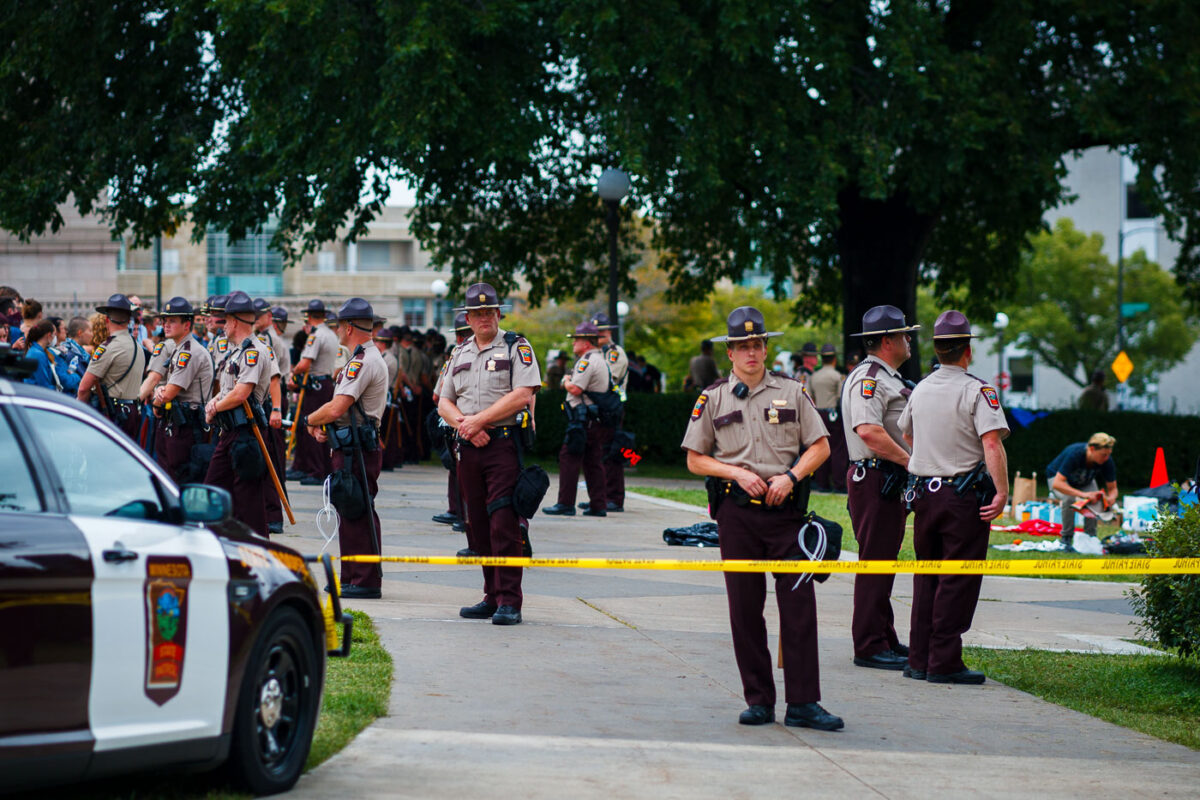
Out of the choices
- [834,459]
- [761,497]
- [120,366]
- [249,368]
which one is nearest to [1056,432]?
[834,459]

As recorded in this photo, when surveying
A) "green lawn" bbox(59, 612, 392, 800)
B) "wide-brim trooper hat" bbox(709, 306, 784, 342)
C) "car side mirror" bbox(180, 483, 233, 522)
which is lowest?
"green lawn" bbox(59, 612, 392, 800)

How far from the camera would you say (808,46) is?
20469mm

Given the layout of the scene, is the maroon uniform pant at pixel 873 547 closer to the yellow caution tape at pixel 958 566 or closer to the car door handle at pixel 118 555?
the yellow caution tape at pixel 958 566

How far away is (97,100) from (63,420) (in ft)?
66.0

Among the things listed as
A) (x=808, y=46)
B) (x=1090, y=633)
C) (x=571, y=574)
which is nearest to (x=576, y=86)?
(x=808, y=46)

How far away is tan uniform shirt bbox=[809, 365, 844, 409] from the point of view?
2062cm

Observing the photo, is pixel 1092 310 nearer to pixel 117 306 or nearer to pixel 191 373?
pixel 117 306

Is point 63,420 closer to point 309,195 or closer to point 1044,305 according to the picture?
point 309,195

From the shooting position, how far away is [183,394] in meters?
12.1

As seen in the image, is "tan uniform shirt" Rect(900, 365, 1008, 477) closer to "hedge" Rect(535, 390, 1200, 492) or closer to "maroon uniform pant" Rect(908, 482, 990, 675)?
"maroon uniform pant" Rect(908, 482, 990, 675)

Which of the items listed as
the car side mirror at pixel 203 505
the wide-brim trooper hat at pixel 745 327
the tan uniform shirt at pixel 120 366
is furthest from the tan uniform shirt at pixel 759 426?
the tan uniform shirt at pixel 120 366

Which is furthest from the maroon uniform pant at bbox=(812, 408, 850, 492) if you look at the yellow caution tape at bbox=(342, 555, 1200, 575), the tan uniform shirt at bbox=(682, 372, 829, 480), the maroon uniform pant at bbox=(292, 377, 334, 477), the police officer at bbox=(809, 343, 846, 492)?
the tan uniform shirt at bbox=(682, 372, 829, 480)

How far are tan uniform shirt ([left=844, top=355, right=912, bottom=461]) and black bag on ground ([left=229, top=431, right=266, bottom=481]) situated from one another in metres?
4.46

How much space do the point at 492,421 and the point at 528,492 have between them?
48 cm
